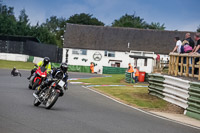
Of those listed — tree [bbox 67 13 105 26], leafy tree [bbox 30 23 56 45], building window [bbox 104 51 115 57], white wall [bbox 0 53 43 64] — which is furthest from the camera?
tree [bbox 67 13 105 26]

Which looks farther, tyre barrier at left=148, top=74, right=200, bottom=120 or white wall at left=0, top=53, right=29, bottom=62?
white wall at left=0, top=53, right=29, bottom=62

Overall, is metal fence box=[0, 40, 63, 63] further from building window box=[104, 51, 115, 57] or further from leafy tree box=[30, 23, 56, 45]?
leafy tree box=[30, 23, 56, 45]

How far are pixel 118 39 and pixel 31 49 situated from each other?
14.7 metres

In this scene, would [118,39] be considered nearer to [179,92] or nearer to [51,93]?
[179,92]

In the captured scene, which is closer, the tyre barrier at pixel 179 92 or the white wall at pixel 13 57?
the tyre barrier at pixel 179 92

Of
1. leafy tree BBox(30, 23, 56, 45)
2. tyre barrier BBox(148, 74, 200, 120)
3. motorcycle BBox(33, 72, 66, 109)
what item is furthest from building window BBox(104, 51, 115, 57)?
motorcycle BBox(33, 72, 66, 109)

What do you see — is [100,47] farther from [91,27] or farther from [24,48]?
[24,48]

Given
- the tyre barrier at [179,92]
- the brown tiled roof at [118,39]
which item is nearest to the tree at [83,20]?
the brown tiled roof at [118,39]

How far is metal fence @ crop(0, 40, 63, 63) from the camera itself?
63.4m

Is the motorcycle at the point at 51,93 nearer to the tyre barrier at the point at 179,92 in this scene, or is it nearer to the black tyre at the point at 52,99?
the black tyre at the point at 52,99

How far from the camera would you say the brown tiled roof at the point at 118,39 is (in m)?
67.1

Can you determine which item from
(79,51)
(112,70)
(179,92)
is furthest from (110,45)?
(179,92)

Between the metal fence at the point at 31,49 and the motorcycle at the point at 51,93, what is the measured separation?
172ft

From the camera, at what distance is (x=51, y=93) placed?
11531 mm
